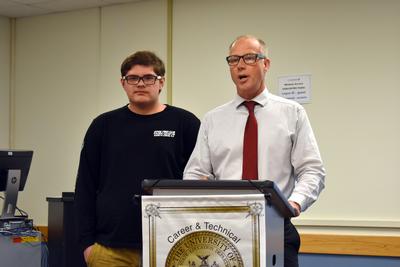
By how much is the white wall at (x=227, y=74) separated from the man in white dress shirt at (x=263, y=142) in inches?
80.6

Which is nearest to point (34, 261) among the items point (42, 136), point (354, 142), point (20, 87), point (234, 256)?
point (42, 136)

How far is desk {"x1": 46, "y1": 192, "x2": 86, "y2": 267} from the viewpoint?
4418mm

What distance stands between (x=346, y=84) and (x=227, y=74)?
938mm

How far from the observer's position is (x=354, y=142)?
4145 mm

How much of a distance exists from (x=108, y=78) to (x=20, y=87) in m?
1.05

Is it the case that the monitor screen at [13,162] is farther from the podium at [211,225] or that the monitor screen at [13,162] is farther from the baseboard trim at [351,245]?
the podium at [211,225]

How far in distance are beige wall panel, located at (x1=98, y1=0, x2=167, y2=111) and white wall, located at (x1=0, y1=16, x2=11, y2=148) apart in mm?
1074

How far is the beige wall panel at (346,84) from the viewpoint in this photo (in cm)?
405

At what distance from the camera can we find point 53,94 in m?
5.48

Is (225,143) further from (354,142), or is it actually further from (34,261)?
(34,261)

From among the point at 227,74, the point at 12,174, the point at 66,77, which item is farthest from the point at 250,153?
the point at 66,77

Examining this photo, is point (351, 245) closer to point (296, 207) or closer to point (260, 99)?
point (260, 99)

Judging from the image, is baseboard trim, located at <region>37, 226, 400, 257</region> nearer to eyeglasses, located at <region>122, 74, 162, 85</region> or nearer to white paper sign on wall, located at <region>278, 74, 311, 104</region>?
white paper sign on wall, located at <region>278, 74, 311, 104</region>

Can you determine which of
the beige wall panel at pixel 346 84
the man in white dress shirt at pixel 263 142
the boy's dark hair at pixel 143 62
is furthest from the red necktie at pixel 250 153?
the beige wall panel at pixel 346 84
